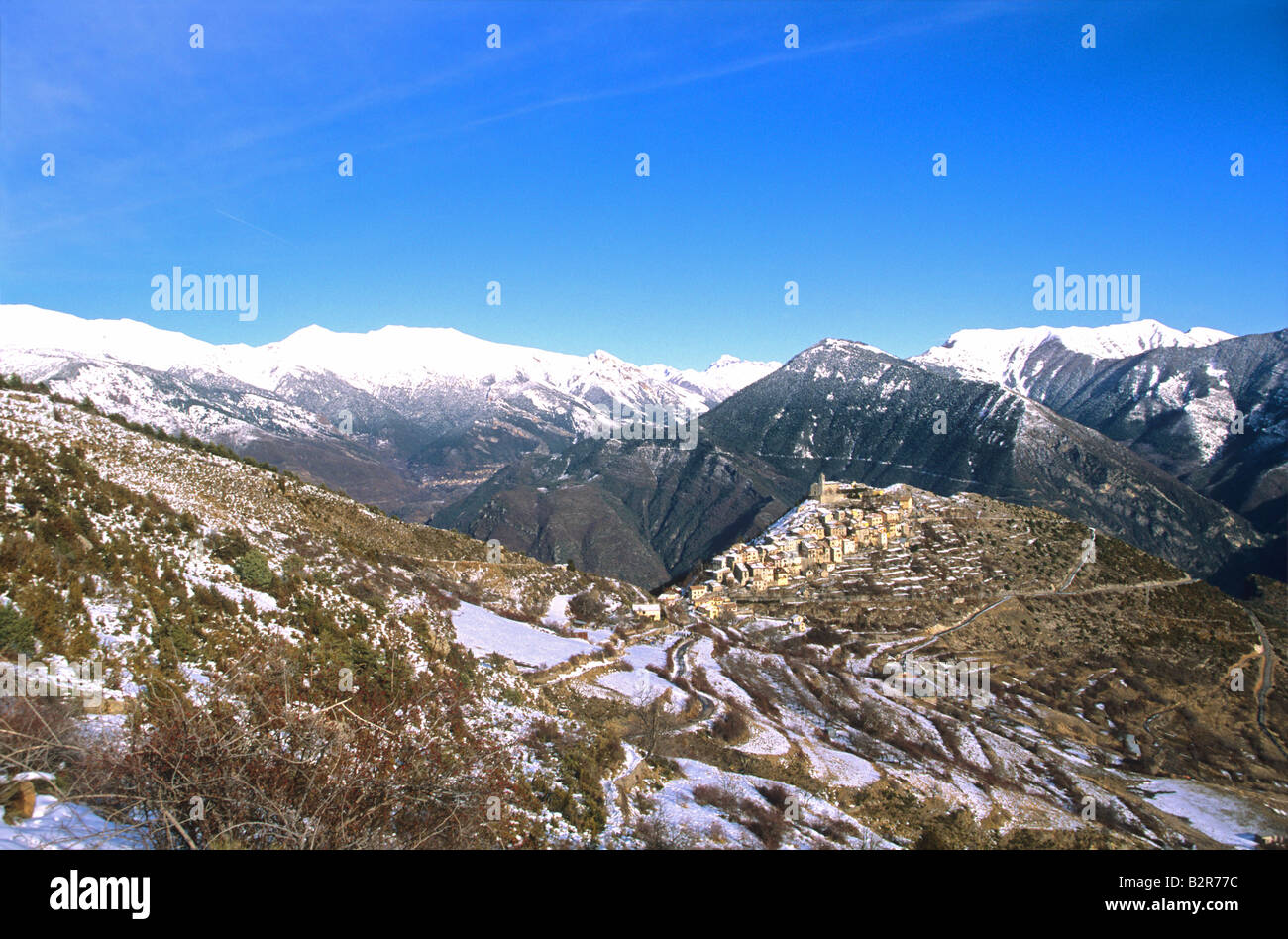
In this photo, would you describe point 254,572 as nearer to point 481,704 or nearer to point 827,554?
point 481,704

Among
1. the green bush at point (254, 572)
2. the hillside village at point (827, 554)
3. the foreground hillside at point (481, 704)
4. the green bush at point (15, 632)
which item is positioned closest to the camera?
the foreground hillside at point (481, 704)

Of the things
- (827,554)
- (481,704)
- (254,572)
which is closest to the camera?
(481,704)

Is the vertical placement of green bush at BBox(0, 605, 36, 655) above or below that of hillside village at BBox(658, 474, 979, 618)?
above

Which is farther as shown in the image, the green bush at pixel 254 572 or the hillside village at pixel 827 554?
the hillside village at pixel 827 554

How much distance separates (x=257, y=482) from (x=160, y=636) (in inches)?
850

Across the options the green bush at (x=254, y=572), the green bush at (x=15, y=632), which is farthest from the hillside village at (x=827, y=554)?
the green bush at (x=15, y=632)

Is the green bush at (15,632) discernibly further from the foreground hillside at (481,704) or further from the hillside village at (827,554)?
the hillside village at (827,554)

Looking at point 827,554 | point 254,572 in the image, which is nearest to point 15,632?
point 254,572

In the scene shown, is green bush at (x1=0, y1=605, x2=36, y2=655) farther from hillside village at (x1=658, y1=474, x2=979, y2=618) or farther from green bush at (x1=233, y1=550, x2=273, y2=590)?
hillside village at (x1=658, y1=474, x2=979, y2=618)

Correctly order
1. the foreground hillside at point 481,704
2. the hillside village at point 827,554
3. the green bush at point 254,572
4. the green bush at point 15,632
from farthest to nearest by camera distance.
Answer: the hillside village at point 827,554 → the green bush at point 254,572 → the green bush at point 15,632 → the foreground hillside at point 481,704

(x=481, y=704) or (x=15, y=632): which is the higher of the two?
(x=15, y=632)

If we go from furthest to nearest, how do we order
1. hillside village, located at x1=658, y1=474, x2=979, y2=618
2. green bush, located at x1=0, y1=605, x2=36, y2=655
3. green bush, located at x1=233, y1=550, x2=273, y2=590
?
hillside village, located at x1=658, y1=474, x2=979, y2=618, green bush, located at x1=233, y1=550, x2=273, y2=590, green bush, located at x1=0, y1=605, x2=36, y2=655

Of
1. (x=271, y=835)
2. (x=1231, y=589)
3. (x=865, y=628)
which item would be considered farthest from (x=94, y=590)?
(x=1231, y=589)

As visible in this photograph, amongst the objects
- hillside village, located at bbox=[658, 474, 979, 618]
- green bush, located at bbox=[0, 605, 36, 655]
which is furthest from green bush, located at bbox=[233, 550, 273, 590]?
hillside village, located at bbox=[658, 474, 979, 618]
